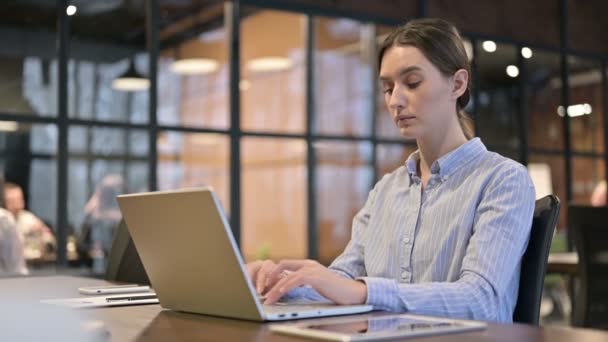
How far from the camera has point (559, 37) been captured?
914 cm

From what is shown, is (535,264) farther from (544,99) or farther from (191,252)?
(544,99)

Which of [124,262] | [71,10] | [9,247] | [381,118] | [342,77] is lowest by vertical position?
[9,247]

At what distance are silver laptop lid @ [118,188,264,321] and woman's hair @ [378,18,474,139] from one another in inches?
31.9

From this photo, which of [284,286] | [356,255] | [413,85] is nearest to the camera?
[284,286]

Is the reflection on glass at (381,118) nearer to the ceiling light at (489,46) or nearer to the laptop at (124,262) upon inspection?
the ceiling light at (489,46)

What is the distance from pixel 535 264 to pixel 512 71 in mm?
7146

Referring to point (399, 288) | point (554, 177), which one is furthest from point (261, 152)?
point (399, 288)

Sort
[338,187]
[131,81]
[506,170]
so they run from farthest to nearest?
[338,187], [131,81], [506,170]

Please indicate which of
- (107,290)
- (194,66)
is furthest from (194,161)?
(107,290)

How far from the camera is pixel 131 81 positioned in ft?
20.0

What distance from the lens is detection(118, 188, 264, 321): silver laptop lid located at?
1341 millimetres

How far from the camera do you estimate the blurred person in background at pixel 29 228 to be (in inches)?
221

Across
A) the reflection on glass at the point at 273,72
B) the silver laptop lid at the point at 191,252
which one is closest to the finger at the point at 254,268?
the silver laptop lid at the point at 191,252

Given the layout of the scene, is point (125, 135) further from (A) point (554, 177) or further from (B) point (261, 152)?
(A) point (554, 177)
